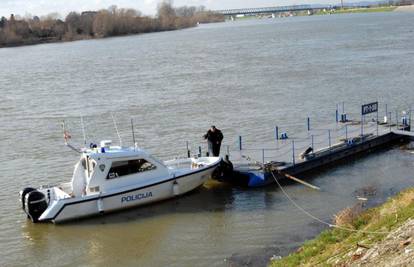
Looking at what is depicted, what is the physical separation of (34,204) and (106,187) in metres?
2.33

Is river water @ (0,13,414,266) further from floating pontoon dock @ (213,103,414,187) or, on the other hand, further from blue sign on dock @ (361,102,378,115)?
blue sign on dock @ (361,102,378,115)

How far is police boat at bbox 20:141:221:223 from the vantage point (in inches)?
764

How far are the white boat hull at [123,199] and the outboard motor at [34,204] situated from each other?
0.28 metres

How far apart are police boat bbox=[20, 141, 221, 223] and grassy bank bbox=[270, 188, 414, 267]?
736cm

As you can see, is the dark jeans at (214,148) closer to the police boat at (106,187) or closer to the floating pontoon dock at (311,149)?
the floating pontoon dock at (311,149)

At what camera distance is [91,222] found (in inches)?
766

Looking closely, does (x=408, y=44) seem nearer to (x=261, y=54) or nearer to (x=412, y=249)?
(x=261, y=54)

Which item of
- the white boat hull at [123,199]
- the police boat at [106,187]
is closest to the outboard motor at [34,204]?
the police boat at [106,187]

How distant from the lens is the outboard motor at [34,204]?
763 inches

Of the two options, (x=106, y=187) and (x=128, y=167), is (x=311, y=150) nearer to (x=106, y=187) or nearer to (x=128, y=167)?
(x=128, y=167)

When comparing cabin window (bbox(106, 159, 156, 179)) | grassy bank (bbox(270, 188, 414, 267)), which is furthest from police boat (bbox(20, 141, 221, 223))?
grassy bank (bbox(270, 188, 414, 267))

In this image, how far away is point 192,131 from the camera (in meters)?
32.3

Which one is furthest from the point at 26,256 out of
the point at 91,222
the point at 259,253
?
the point at 259,253

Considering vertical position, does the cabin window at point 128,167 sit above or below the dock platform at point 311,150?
above
